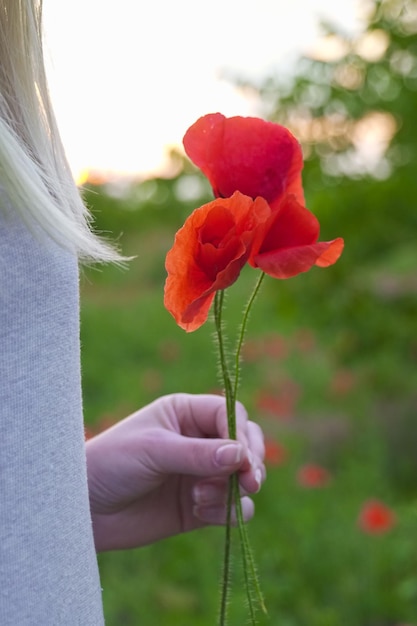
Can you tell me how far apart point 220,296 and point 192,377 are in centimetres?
448

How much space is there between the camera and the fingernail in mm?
996

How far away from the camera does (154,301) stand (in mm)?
8258

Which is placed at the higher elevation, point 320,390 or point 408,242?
point 408,242

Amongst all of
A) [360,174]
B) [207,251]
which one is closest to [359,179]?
[360,174]

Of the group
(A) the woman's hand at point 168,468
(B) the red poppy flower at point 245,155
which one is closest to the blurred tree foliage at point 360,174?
(A) the woman's hand at point 168,468

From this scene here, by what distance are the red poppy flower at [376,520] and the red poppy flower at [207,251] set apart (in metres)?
2.01

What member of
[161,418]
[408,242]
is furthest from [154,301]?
[161,418]

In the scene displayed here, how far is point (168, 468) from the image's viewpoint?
1.11m

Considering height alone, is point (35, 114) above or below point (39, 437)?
above

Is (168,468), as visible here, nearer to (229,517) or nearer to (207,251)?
(229,517)

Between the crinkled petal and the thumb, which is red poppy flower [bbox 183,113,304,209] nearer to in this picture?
the crinkled petal

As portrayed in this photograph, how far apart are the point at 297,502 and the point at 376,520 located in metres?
0.65

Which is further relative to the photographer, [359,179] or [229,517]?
[359,179]

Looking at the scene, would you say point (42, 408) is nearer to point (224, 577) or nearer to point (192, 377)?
point (224, 577)
